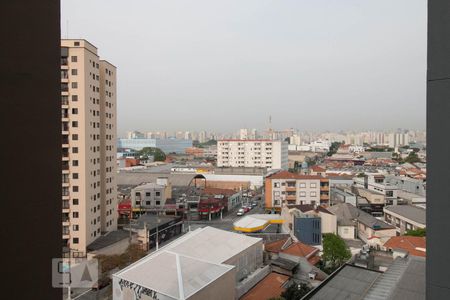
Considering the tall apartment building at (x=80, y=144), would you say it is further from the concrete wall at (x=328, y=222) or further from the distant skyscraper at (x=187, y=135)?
the distant skyscraper at (x=187, y=135)

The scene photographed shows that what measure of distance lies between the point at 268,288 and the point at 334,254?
1490 millimetres

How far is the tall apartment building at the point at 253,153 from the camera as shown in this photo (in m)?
21.8

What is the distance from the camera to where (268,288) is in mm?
4852

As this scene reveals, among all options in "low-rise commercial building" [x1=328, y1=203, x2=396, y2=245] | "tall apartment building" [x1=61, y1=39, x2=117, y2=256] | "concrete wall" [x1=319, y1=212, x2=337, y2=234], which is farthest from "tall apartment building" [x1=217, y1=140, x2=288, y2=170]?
"tall apartment building" [x1=61, y1=39, x2=117, y2=256]

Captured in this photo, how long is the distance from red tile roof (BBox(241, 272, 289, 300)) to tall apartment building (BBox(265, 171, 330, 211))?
6467mm

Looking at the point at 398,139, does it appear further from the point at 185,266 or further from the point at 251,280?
the point at 185,266

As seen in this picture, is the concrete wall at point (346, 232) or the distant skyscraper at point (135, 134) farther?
the distant skyscraper at point (135, 134)

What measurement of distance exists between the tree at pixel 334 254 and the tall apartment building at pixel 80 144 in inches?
182

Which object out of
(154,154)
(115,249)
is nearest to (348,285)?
(115,249)

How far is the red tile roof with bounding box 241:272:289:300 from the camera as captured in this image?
15.1 feet

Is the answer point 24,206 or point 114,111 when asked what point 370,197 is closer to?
point 114,111

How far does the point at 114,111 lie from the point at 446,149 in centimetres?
873

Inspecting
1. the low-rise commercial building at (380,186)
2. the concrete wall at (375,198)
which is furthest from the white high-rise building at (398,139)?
the concrete wall at (375,198)

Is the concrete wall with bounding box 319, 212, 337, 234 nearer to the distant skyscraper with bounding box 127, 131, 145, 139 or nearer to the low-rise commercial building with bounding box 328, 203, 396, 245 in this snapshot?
the low-rise commercial building with bounding box 328, 203, 396, 245
